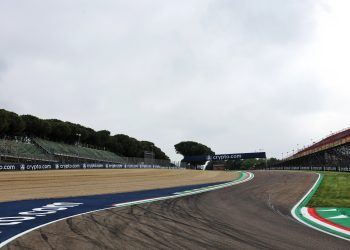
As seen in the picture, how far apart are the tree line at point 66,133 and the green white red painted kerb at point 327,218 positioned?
87.8 meters

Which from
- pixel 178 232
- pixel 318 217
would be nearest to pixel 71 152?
pixel 318 217

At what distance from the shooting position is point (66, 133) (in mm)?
116250

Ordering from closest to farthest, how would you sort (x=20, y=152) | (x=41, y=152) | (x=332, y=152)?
(x=20, y=152)
(x=332, y=152)
(x=41, y=152)

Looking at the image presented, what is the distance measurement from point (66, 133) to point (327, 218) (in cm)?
10970

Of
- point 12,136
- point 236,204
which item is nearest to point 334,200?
point 236,204

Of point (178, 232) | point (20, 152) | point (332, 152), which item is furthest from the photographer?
point (332, 152)

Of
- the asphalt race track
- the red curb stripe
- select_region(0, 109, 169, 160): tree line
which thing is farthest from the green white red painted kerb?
select_region(0, 109, 169, 160): tree line

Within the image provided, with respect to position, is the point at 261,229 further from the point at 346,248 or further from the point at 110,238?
the point at 110,238

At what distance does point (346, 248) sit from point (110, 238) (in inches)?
188

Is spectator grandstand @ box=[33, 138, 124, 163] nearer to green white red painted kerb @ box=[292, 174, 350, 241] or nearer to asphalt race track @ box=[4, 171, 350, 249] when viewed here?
green white red painted kerb @ box=[292, 174, 350, 241]

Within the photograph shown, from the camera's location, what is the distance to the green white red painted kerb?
10.1 m

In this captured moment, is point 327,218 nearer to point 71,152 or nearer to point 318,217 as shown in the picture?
point 318,217

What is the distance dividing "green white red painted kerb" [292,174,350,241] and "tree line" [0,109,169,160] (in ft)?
288

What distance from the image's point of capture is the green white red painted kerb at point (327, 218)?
10.1 metres
